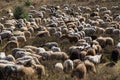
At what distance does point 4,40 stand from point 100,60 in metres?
6.88

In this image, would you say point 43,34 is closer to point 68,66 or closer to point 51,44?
point 51,44

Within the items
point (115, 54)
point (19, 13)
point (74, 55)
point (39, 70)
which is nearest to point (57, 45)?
point (74, 55)

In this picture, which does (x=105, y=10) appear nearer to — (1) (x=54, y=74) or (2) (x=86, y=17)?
(2) (x=86, y=17)

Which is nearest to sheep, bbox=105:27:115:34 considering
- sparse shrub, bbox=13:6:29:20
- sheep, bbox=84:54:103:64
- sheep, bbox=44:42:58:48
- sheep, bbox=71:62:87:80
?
sheep, bbox=44:42:58:48

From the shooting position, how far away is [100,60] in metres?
16.5

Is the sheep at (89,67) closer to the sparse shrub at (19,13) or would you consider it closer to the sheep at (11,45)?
the sheep at (11,45)

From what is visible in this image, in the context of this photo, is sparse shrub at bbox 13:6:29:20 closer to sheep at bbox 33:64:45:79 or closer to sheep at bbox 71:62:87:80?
sheep at bbox 33:64:45:79

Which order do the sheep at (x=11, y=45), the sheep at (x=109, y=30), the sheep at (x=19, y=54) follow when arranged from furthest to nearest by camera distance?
1. the sheep at (x=109, y=30)
2. the sheep at (x=11, y=45)
3. the sheep at (x=19, y=54)

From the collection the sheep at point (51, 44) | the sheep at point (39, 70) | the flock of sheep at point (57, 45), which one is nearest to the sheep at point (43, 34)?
the flock of sheep at point (57, 45)

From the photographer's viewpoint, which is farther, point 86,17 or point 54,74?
point 86,17

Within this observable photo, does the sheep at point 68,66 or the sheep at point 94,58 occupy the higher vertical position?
the sheep at point 68,66

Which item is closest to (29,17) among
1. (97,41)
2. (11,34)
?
(11,34)

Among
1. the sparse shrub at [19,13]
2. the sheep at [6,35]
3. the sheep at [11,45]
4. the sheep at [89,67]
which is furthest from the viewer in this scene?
the sparse shrub at [19,13]

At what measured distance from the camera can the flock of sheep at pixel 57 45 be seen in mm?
14125
